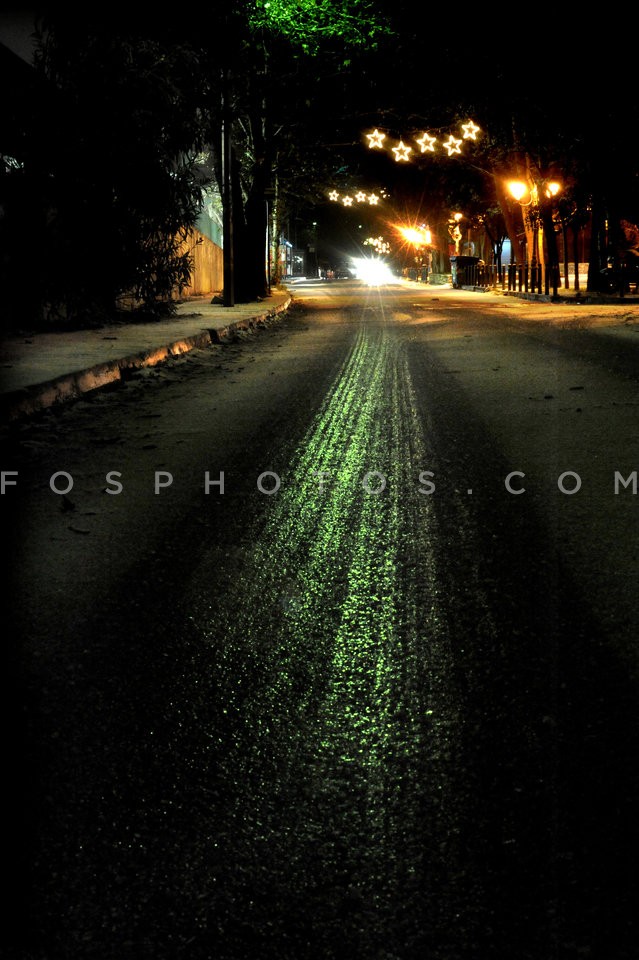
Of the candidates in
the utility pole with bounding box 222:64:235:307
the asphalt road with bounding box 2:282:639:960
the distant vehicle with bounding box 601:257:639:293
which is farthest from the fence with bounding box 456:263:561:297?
the asphalt road with bounding box 2:282:639:960

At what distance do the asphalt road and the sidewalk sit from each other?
2.27 meters

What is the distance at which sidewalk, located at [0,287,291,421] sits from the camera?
8523 millimetres

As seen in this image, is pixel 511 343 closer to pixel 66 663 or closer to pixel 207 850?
pixel 66 663

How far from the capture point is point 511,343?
14.0m

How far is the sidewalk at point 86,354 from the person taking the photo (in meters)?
8.52

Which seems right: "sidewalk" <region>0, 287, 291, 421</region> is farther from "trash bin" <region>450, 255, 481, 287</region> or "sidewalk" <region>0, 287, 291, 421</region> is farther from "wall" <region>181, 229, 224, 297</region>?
"trash bin" <region>450, 255, 481, 287</region>

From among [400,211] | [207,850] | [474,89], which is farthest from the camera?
[400,211]

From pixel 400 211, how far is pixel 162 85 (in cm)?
5988

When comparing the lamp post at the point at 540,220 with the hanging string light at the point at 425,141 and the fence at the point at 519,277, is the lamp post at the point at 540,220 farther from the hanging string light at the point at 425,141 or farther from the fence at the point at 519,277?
the hanging string light at the point at 425,141

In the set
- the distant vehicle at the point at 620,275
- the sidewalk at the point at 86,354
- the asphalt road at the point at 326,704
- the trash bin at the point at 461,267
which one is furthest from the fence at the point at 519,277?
the asphalt road at the point at 326,704

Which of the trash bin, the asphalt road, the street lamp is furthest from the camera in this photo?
the street lamp

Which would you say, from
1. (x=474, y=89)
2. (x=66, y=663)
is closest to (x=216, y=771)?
(x=66, y=663)

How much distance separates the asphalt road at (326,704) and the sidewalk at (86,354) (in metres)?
2.27

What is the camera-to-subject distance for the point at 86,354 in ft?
37.8
